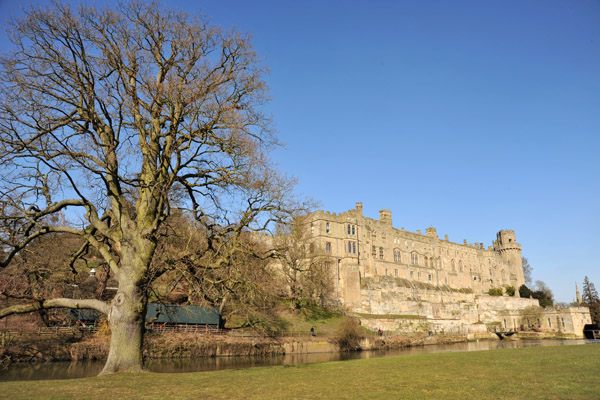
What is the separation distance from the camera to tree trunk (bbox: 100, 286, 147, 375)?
1267 centimetres

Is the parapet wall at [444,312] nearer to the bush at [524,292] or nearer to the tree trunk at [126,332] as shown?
the bush at [524,292]

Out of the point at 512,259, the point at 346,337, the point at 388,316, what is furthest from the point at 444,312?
the point at 512,259

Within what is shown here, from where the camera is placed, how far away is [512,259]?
9262 centimetres

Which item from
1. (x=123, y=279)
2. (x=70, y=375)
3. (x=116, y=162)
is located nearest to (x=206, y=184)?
(x=116, y=162)

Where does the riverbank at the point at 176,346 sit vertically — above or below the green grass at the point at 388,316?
below

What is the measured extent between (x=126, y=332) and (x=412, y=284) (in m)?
58.9

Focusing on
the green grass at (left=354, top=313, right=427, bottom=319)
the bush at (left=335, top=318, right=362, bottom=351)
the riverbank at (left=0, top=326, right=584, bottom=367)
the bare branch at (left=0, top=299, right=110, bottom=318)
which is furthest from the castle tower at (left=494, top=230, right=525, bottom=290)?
the bare branch at (left=0, top=299, right=110, bottom=318)

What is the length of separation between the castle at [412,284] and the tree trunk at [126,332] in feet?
128

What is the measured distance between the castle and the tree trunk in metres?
39.1

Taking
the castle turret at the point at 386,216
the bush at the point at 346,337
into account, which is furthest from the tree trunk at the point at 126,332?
the castle turret at the point at 386,216

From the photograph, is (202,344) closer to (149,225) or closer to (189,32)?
(149,225)

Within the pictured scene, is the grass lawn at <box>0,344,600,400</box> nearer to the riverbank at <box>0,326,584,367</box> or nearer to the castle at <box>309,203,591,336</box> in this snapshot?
the riverbank at <box>0,326,584,367</box>

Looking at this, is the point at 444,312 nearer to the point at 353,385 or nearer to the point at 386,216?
the point at 386,216

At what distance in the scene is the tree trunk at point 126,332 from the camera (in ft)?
41.6
